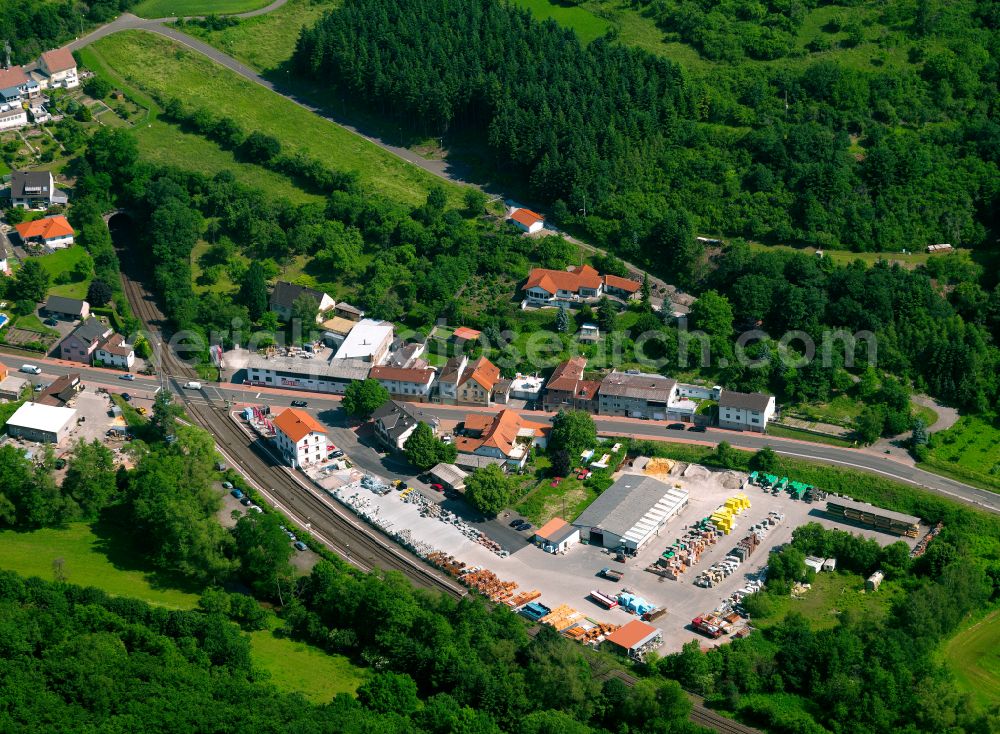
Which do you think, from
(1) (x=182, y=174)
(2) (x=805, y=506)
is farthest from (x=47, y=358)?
(2) (x=805, y=506)

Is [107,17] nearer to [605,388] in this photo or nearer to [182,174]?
[182,174]

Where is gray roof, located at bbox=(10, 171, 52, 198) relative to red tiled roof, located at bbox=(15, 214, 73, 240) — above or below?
above

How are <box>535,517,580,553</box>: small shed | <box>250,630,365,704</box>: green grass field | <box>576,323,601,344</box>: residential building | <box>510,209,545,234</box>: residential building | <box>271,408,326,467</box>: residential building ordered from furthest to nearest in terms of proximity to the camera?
<box>510,209,545,234</box>: residential building → <box>576,323,601,344</box>: residential building → <box>271,408,326,467</box>: residential building → <box>535,517,580,553</box>: small shed → <box>250,630,365,704</box>: green grass field

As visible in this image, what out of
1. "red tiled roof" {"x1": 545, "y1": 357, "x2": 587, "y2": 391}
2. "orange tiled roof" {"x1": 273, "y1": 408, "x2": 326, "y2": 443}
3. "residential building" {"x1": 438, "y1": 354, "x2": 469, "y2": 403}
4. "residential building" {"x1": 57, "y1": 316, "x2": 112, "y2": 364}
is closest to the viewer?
"orange tiled roof" {"x1": 273, "y1": 408, "x2": 326, "y2": 443}

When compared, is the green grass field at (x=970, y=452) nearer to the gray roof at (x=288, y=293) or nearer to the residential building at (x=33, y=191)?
the gray roof at (x=288, y=293)

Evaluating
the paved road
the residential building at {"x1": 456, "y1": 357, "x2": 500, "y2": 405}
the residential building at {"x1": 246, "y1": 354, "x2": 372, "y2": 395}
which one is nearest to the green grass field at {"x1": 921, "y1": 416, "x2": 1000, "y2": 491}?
the paved road

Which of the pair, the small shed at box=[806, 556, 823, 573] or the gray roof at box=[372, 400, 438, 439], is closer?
the small shed at box=[806, 556, 823, 573]

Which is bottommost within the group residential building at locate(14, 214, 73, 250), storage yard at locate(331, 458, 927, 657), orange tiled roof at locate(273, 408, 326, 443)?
storage yard at locate(331, 458, 927, 657)

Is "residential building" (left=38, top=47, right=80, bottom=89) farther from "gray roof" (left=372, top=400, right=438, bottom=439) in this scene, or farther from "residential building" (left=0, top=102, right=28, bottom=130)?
"gray roof" (left=372, top=400, right=438, bottom=439)
